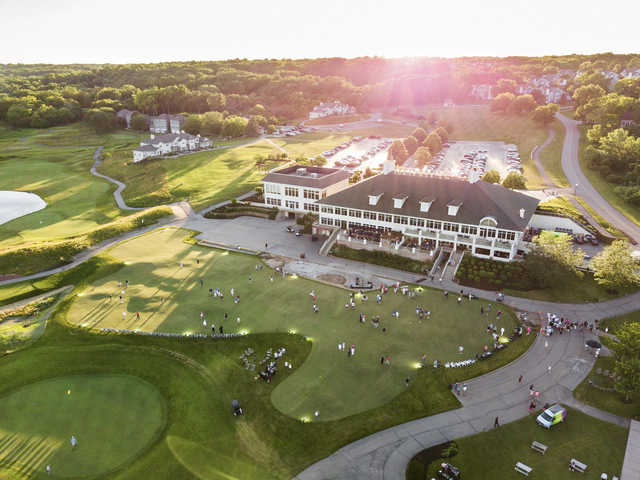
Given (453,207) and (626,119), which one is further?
(626,119)

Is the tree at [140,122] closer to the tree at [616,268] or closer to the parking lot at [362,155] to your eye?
the parking lot at [362,155]

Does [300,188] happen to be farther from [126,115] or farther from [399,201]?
[126,115]

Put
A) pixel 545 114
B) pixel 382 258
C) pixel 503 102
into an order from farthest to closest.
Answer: pixel 503 102, pixel 545 114, pixel 382 258

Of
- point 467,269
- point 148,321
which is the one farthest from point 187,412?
point 467,269

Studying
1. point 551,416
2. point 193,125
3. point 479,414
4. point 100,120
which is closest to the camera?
point 551,416

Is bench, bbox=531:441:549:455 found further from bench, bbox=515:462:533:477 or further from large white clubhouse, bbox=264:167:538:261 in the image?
large white clubhouse, bbox=264:167:538:261

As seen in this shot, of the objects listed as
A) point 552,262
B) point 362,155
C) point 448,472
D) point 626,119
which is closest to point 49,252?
point 448,472

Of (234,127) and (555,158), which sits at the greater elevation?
(234,127)

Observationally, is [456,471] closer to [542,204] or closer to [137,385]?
[137,385]
